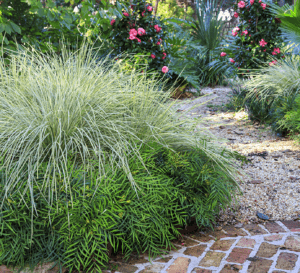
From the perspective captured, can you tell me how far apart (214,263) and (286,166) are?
198cm

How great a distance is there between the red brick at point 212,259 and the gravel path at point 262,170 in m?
0.45

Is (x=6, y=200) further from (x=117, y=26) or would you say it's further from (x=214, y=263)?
(x=117, y=26)

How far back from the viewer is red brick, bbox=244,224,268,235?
2391 millimetres

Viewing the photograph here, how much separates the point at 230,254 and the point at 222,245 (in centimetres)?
12

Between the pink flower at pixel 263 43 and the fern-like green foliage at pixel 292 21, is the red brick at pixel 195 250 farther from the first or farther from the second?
the pink flower at pixel 263 43

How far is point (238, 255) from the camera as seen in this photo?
2088mm

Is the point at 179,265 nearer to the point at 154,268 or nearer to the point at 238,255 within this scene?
the point at 154,268

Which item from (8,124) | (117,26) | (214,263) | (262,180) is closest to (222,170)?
(214,263)

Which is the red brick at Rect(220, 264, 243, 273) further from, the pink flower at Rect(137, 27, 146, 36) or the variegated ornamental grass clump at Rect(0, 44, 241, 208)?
the pink flower at Rect(137, 27, 146, 36)

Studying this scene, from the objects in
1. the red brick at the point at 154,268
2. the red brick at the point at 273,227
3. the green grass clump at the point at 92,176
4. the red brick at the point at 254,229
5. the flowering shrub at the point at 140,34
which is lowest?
the red brick at the point at 154,268

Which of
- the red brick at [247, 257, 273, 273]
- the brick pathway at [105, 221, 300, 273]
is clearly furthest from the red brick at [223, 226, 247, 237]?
the red brick at [247, 257, 273, 273]

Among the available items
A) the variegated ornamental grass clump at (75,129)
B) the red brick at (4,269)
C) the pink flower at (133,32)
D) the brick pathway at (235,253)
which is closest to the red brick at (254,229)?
the brick pathway at (235,253)

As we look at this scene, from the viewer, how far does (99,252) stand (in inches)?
77.1

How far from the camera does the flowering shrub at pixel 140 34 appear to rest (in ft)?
17.1
